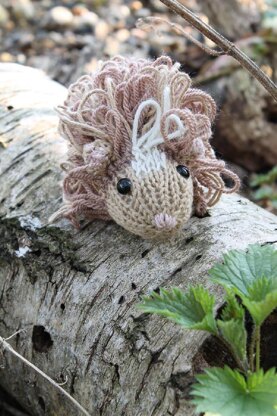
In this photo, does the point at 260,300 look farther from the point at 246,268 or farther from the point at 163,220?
the point at 163,220

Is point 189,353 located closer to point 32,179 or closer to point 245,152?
point 32,179

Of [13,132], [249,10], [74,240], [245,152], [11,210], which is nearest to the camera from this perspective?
[74,240]

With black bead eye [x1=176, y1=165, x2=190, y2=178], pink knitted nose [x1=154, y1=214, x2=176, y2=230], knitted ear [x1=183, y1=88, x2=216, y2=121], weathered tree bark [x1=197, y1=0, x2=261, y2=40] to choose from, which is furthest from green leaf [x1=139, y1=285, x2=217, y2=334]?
weathered tree bark [x1=197, y1=0, x2=261, y2=40]

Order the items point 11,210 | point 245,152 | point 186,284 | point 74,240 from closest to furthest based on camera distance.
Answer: point 186,284 → point 74,240 → point 11,210 → point 245,152

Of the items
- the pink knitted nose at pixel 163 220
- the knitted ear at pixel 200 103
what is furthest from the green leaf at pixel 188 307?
the knitted ear at pixel 200 103

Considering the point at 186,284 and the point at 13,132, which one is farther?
the point at 13,132

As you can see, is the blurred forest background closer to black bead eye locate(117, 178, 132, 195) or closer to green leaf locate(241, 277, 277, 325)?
black bead eye locate(117, 178, 132, 195)

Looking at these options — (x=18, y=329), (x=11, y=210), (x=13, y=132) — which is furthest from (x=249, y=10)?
(x=18, y=329)
